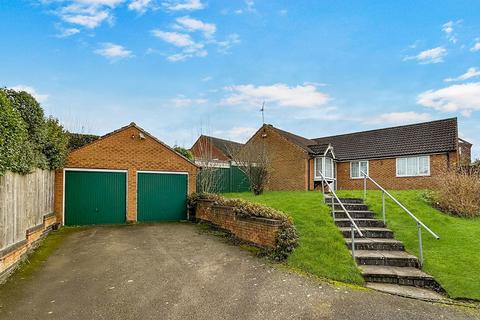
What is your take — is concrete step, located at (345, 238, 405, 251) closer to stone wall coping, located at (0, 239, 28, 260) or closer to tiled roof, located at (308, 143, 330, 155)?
stone wall coping, located at (0, 239, 28, 260)

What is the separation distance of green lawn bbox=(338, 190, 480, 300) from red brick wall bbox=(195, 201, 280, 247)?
3.21 metres

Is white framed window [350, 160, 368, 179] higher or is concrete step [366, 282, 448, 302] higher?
white framed window [350, 160, 368, 179]

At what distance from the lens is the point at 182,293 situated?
5.32m

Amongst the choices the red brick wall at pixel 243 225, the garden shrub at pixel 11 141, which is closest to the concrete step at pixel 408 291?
the red brick wall at pixel 243 225

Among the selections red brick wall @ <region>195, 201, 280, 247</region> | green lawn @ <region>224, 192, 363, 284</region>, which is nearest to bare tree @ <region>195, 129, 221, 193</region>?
red brick wall @ <region>195, 201, 280, 247</region>

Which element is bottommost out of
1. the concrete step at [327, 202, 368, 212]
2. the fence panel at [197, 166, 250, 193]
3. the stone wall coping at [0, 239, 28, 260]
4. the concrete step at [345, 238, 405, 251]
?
the concrete step at [345, 238, 405, 251]

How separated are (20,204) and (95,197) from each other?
17.2 ft

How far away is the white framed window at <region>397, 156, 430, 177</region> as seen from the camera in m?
19.8

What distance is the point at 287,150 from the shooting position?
21.5 meters

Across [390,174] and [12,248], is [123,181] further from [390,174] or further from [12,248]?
[390,174]

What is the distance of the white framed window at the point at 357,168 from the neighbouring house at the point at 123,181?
13.5 metres

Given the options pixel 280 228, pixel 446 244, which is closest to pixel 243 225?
pixel 280 228

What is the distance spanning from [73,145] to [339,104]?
13791 mm

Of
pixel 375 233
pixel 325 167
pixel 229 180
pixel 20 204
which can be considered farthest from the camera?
pixel 325 167
